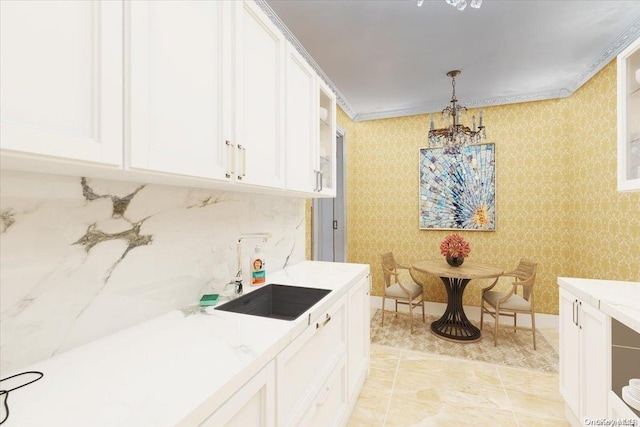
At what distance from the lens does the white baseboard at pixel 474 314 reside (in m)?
3.42

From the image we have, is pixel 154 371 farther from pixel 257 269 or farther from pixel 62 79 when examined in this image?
pixel 257 269

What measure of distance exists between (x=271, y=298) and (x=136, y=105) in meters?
1.27

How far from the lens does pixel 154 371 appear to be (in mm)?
785

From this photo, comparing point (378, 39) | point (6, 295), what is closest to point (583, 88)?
point (378, 39)

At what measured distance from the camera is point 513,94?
347cm

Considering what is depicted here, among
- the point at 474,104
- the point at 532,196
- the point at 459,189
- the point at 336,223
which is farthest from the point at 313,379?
the point at 474,104

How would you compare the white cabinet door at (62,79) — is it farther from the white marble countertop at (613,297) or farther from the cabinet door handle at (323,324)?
the white marble countertop at (613,297)

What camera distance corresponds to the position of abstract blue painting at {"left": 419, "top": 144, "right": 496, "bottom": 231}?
144 inches

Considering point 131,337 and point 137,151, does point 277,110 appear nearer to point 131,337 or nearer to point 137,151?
point 137,151

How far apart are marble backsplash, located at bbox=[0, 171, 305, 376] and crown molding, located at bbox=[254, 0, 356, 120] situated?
1411mm

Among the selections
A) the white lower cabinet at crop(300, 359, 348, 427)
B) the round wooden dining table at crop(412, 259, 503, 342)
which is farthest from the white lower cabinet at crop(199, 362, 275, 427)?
the round wooden dining table at crop(412, 259, 503, 342)

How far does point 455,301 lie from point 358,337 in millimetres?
1710

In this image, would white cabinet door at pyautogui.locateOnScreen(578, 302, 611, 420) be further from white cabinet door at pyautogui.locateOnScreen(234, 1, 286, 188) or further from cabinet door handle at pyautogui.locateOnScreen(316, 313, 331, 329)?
white cabinet door at pyautogui.locateOnScreen(234, 1, 286, 188)

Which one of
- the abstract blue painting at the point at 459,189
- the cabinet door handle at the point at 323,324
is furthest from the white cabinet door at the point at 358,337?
the abstract blue painting at the point at 459,189
